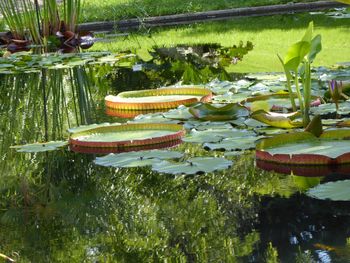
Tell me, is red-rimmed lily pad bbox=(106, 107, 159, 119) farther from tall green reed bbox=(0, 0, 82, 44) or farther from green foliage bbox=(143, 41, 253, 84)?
tall green reed bbox=(0, 0, 82, 44)

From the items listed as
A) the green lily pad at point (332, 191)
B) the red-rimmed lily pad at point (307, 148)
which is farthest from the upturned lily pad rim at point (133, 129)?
the green lily pad at point (332, 191)

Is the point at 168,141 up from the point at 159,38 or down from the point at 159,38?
up

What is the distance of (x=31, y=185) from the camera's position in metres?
3.58

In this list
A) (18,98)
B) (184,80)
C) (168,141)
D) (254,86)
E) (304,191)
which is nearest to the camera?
(304,191)

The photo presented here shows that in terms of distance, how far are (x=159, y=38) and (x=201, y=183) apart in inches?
291

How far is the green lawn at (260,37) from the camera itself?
7422 millimetres

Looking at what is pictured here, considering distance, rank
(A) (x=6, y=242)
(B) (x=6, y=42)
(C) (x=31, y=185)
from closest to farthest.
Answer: (A) (x=6, y=242) → (C) (x=31, y=185) → (B) (x=6, y=42)

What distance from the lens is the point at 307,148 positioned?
144 inches

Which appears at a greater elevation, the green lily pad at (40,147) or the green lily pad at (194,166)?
the green lily pad at (194,166)

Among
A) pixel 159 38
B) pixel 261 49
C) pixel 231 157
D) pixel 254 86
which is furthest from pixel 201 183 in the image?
pixel 159 38

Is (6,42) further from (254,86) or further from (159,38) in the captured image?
(254,86)

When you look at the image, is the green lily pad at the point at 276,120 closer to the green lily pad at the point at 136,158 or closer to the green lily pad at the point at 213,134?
the green lily pad at the point at 213,134

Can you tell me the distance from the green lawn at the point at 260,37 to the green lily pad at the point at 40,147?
2912 millimetres

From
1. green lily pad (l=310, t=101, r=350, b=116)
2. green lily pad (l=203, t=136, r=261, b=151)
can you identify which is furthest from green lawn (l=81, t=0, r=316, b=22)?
green lily pad (l=203, t=136, r=261, b=151)
